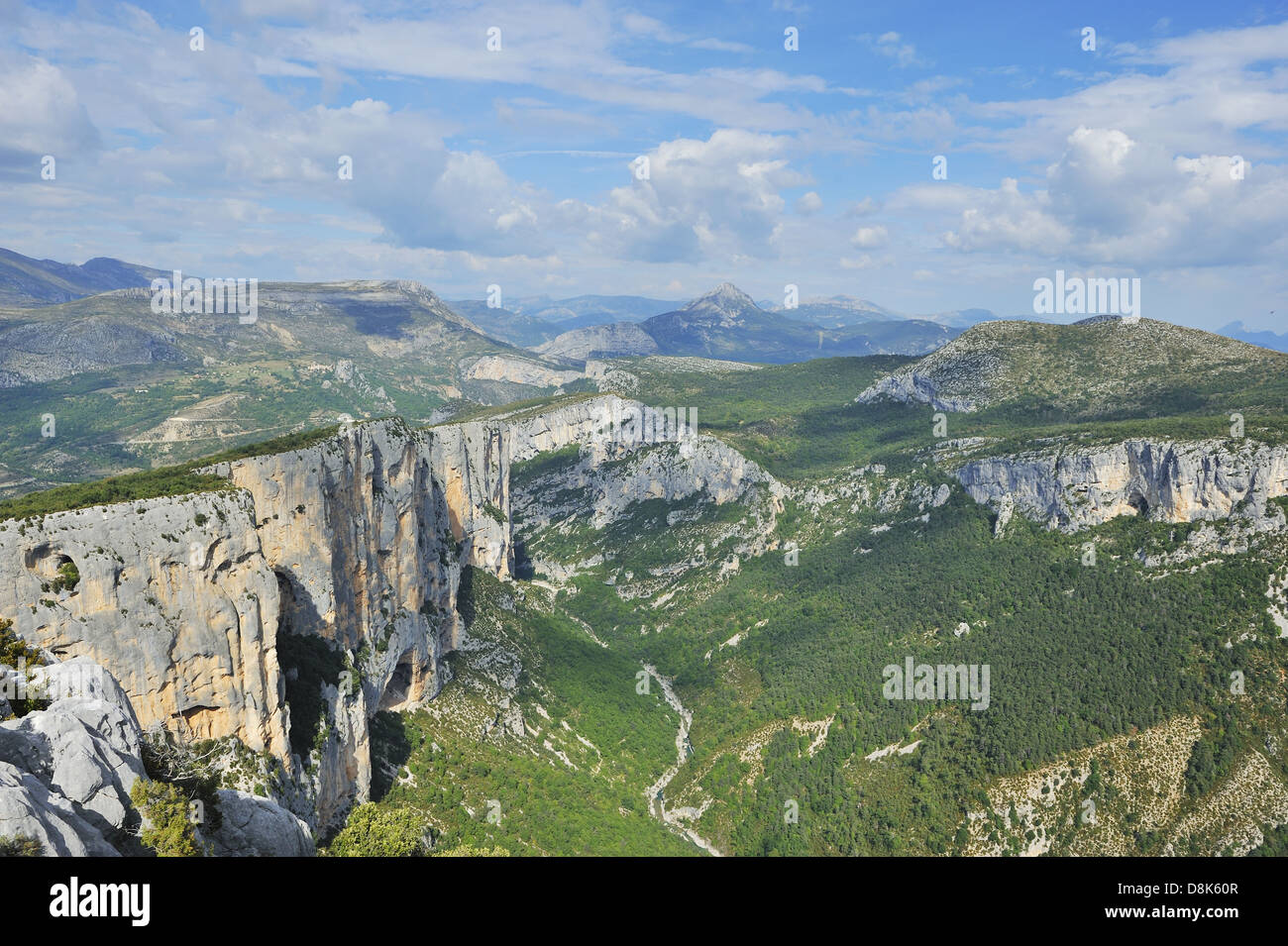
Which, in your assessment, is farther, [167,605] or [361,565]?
[361,565]

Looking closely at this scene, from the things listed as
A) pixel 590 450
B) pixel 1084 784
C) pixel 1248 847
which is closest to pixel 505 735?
pixel 1084 784

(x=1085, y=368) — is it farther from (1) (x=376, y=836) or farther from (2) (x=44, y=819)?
(2) (x=44, y=819)

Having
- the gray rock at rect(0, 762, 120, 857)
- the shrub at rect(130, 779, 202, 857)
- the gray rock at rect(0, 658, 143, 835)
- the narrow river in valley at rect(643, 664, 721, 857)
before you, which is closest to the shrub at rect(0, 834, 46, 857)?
the gray rock at rect(0, 762, 120, 857)

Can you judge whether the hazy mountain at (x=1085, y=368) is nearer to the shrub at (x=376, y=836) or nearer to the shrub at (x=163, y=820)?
the shrub at (x=376, y=836)

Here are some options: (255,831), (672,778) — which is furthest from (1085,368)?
(255,831)

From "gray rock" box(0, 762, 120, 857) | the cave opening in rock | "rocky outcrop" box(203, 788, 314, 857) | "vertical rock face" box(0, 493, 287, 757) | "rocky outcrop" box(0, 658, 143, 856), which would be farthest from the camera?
the cave opening in rock

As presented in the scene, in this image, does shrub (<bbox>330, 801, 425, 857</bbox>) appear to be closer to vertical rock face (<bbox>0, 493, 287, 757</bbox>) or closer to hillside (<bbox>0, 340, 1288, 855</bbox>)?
hillside (<bbox>0, 340, 1288, 855</bbox>)

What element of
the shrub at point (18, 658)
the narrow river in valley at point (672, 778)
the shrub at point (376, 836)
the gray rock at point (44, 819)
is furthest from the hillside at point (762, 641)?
the gray rock at point (44, 819)

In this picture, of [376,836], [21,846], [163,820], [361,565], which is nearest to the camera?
[21,846]
